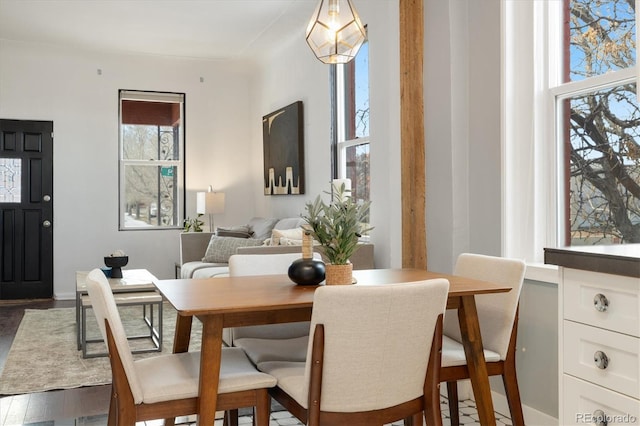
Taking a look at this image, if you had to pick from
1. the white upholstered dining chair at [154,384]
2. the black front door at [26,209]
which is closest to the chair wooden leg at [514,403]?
the white upholstered dining chair at [154,384]

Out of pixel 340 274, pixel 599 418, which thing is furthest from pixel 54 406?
pixel 599 418

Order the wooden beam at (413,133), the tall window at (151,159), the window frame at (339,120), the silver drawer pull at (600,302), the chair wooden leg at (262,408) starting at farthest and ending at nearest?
the tall window at (151,159) → the window frame at (339,120) → the wooden beam at (413,133) → the chair wooden leg at (262,408) → the silver drawer pull at (600,302)

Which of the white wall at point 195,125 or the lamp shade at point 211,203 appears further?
the lamp shade at point 211,203

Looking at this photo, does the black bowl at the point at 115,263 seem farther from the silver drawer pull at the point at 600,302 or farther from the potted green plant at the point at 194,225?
the silver drawer pull at the point at 600,302

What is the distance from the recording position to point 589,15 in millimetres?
2941

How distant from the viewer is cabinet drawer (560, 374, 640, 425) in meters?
1.64

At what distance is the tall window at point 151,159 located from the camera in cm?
764

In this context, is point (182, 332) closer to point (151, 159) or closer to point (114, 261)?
point (114, 261)

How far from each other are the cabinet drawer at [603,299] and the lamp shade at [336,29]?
153 centimetres

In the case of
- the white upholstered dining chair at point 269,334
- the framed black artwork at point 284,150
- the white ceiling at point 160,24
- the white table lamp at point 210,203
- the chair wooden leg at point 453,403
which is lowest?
the chair wooden leg at point 453,403

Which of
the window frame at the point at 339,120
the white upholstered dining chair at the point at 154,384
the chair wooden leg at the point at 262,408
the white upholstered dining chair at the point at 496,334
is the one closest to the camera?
the white upholstered dining chair at the point at 154,384

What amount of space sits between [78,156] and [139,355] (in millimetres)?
3728

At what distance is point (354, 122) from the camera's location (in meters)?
5.32

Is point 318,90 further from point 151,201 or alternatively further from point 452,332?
point 452,332
